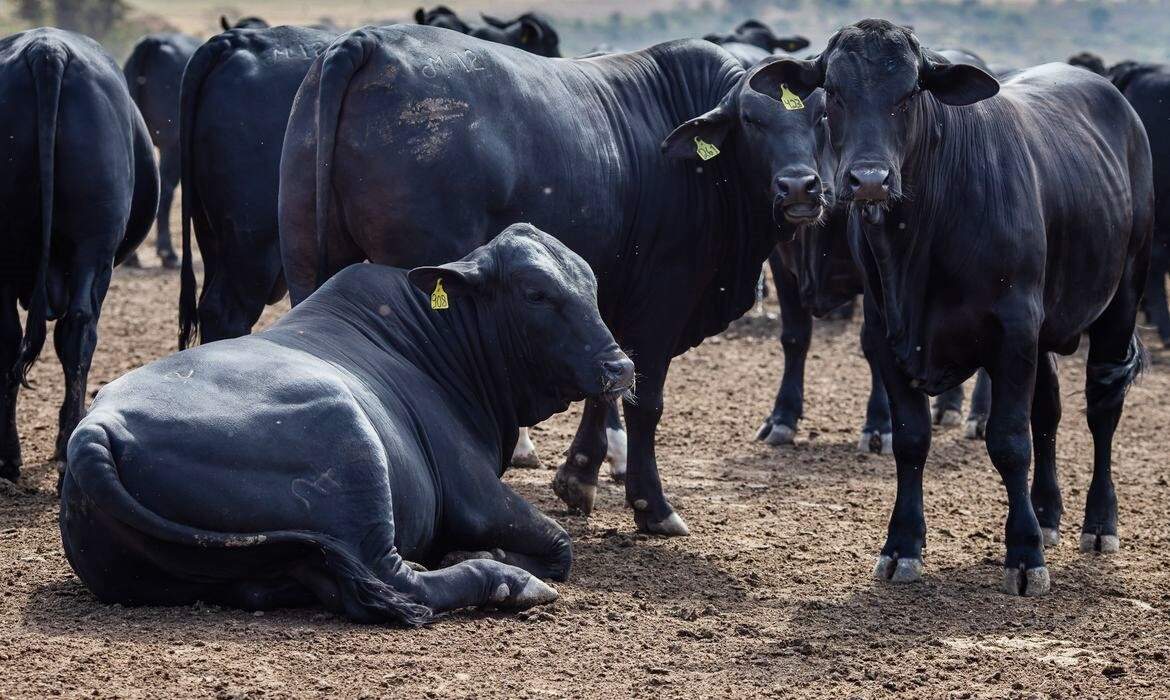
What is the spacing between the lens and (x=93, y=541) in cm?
520

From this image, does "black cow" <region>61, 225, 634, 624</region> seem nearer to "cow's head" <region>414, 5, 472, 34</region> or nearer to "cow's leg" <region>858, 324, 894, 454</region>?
"cow's leg" <region>858, 324, 894, 454</region>

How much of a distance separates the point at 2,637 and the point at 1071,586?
4101mm

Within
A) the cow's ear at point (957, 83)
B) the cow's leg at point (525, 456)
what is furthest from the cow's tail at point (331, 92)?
Result: the cow's leg at point (525, 456)

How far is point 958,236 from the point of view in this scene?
20.0 feet

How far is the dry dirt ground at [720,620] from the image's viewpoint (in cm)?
475

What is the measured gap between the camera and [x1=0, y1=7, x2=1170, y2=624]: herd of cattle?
5.23 m

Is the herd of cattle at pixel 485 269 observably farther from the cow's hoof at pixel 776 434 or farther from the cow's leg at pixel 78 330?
the cow's hoof at pixel 776 434

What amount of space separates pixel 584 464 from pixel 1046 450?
2168 mm

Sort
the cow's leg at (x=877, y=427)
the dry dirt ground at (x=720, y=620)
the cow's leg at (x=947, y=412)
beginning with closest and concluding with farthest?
the dry dirt ground at (x=720, y=620)
the cow's leg at (x=877, y=427)
the cow's leg at (x=947, y=412)

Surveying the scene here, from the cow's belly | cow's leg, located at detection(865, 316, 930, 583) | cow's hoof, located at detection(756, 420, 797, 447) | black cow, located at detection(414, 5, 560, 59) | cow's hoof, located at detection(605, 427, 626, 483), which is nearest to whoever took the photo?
the cow's belly

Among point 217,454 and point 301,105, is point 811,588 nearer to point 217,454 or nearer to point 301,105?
point 217,454

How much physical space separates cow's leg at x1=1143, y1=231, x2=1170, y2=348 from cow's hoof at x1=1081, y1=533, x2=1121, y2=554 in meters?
6.25

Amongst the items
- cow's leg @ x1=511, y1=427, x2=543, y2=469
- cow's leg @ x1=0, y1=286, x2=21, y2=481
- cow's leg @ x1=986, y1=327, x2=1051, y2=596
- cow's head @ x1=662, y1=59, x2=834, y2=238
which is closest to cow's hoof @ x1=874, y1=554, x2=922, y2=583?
cow's leg @ x1=986, y1=327, x2=1051, y2=596

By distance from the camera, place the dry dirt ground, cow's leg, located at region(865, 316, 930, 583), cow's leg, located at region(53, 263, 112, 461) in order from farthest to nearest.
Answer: cow's leg, located at region(53, 263, 112, 461), cow's leg, located at region(865, 316, 930, 583), the dry dirt ground
